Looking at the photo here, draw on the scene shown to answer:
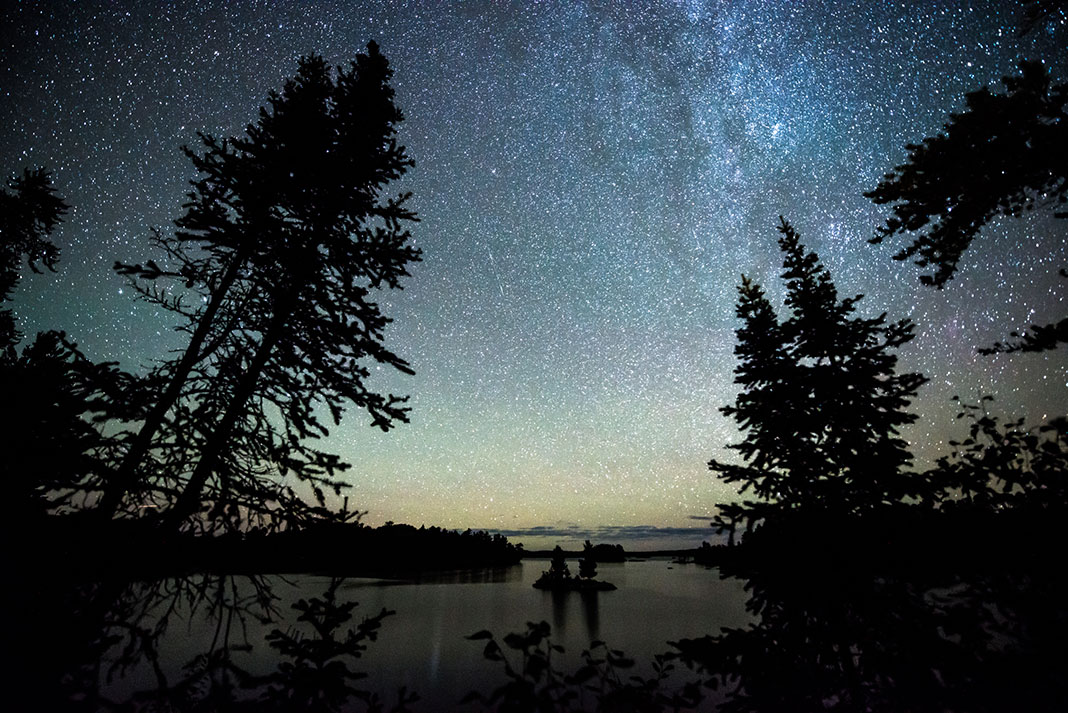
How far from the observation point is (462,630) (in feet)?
176

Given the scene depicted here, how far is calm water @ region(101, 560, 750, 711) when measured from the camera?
99.2 feet

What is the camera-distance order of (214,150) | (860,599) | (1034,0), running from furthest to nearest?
(860,599) < (214,150) < (1034,0)

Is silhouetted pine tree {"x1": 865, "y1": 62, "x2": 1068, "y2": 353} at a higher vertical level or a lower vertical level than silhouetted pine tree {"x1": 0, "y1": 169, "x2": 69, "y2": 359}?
lower

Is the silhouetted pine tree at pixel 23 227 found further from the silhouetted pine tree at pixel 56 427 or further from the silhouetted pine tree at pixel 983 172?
the silhouetted pine tree at pixel 983 172

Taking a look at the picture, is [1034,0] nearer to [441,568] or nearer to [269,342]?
→ [269,342]

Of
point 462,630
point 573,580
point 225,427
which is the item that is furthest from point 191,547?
point 573,580

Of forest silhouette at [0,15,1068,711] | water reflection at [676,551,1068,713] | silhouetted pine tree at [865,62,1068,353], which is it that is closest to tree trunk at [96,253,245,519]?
forest silhouette at [0,15,1068,711]

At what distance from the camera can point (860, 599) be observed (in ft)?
A: 31.1

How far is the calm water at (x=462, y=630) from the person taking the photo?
3023 centimetres

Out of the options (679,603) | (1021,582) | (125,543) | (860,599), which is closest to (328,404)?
(125,543)

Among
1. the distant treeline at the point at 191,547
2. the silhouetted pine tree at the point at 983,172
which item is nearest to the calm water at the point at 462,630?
the distant treeline at the point at 191,547

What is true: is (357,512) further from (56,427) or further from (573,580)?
(573,580)

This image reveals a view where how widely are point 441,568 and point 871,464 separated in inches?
7869

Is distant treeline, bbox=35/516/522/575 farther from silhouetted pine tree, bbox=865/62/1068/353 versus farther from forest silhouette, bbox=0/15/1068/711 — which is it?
silhouetted pine tree, bbox=865/62/1068/353
